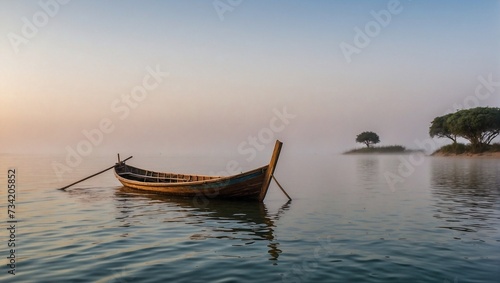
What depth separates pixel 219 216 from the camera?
16.5 m

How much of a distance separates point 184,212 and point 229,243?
6.45m

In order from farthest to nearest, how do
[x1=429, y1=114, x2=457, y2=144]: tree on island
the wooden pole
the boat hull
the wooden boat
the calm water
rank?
[x1=429, y1=114, x2=457, y2=144]: tree on island, the boat hull, the wooden boat, the wooden pole, the calm water

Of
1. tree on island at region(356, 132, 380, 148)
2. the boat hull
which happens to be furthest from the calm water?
tree on island at region(356, 132, 380, 148)

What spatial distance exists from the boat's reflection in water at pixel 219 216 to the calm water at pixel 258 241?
4 cm

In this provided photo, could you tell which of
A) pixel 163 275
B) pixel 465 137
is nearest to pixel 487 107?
pixel 465 137

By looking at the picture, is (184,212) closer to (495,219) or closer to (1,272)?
(1,272)

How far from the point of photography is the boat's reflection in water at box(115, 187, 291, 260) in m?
12.6

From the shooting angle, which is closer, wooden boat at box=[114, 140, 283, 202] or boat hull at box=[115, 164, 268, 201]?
wooden boat at box=[114, 140, 283, 202]

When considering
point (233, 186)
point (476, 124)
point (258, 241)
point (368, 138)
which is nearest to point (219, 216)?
point (233, 186)

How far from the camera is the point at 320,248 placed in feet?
35.2

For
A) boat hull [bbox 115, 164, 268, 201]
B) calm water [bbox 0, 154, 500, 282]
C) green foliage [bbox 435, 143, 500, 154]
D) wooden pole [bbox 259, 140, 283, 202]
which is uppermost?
green foliage [bbox 435, 143, 500, 154]

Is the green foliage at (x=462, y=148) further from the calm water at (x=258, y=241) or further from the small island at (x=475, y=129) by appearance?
the calm water at (x=258, y=241)

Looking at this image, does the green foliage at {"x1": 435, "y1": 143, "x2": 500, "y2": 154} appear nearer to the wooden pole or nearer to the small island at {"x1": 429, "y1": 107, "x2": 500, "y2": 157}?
the small island at {"x1": 429, "y1": 107, "x2": 500, "y2": 157}

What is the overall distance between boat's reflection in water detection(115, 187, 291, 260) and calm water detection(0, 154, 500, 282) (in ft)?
0.14
